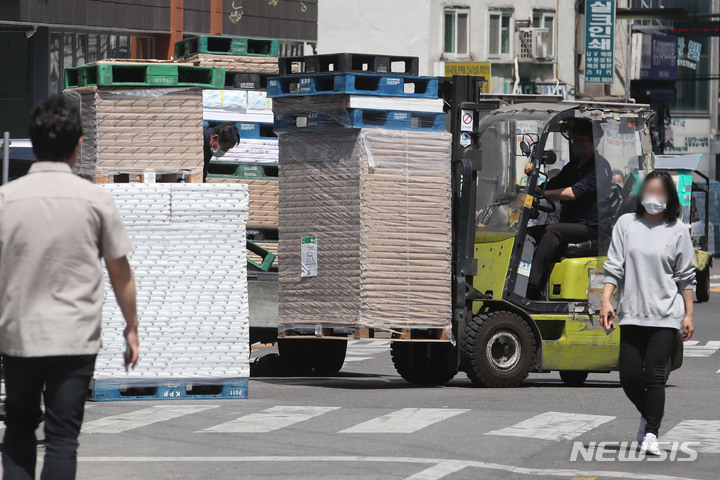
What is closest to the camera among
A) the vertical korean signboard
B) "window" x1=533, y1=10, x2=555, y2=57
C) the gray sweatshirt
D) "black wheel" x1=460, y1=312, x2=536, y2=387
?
the gray sweatshirt

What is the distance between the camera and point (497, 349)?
12.9 metres

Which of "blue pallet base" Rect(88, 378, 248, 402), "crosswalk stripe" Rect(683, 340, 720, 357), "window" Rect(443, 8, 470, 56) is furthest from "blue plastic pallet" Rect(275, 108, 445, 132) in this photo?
"window" Rect(443, 8, 470, 56)

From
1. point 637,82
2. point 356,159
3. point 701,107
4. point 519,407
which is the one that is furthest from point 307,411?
point 701,107

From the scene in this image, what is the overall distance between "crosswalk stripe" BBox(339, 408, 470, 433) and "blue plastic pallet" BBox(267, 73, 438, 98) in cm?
291

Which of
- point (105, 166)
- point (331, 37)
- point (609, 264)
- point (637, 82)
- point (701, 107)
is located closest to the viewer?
point (609, 264)

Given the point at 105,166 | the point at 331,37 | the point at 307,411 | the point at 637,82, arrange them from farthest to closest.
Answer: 1. the point at 637,82
2. the point at 331,37
3. the point at 105,166
4. the point at 307,411

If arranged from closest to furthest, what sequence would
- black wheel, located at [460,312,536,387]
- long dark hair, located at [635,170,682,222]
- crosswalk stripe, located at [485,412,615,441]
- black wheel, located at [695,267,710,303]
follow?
long dark hair, located at [635,170,682,222] < crosswalk stripe, located at [485,412,615,441] < black wheel, located at [460,312,536,387] < black wheel, located at [695,267,710,303]

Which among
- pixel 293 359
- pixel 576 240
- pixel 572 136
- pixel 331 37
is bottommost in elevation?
pixel 293 359

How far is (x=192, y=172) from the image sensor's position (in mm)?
12312

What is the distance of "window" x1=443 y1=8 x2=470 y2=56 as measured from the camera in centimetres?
4266

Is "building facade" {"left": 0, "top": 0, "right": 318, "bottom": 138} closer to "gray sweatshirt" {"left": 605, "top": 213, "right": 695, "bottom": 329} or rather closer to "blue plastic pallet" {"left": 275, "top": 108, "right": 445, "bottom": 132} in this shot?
"blue plastic pallet" {"left": 275, "top": 108, "right": 445, "bottom": 132}

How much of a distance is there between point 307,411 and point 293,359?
3.92 m

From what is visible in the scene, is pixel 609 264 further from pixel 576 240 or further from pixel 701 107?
pixel 701 107

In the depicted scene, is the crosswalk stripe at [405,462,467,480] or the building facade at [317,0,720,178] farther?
the building facade at [317,0,720,178]
